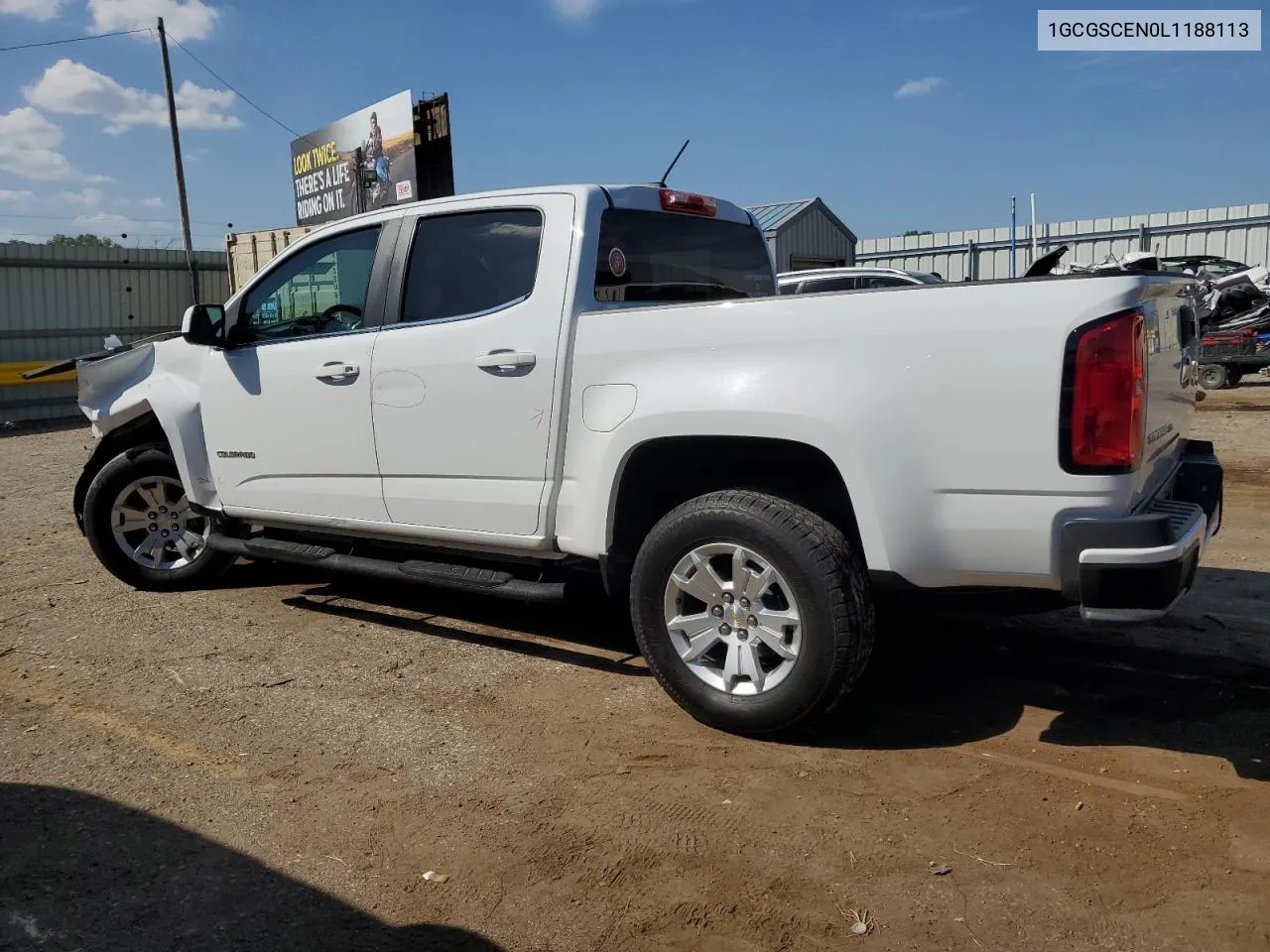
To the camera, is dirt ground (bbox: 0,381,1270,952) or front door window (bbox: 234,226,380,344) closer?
dirt ground (bbox: 0,381,1270,952)

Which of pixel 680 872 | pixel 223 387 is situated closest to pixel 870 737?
pixel 680 872

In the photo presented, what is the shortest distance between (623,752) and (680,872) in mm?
807

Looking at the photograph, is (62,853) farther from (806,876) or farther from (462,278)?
(462,278)

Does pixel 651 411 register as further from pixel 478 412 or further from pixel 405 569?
pixel 405 569

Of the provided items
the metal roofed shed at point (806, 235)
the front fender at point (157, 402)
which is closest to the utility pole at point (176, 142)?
the metal roofed shed at point (806, 235)

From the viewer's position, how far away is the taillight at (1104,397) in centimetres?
298

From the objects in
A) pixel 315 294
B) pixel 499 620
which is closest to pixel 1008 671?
pixel 499 620

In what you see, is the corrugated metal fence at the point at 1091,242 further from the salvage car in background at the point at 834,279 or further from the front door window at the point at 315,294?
the front door window at the point at 315,294

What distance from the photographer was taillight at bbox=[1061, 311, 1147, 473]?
9.78 ft

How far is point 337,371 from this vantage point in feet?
15.5

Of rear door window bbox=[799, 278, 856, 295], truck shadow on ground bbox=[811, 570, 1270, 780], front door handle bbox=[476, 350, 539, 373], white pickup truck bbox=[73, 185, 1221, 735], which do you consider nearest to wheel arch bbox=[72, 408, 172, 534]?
white pickup truck bbox=[73, 185, 1221, 735]

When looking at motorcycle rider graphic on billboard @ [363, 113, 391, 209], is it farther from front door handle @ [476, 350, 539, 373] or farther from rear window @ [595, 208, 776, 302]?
front door handle @ [476, 350, 539, 373]

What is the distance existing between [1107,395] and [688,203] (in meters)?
2.33

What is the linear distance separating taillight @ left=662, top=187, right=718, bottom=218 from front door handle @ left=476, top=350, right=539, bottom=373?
3.44 feet
